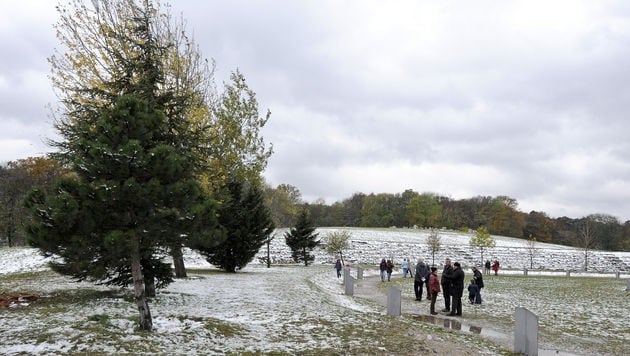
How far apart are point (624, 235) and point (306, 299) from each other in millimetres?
114262

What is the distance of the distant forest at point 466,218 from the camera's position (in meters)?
105

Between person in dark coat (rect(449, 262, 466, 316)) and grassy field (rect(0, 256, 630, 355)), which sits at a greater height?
person in dark coat (rect(449, 262, 466, 316))

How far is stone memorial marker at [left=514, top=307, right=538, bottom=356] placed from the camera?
940 cm

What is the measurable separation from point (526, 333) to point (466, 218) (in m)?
122

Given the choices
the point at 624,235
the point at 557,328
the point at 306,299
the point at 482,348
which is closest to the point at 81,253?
the point at 306,299

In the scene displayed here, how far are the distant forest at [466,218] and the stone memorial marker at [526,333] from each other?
297ft

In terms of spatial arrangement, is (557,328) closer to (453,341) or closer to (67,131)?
(453,341)

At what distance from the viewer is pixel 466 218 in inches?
4906

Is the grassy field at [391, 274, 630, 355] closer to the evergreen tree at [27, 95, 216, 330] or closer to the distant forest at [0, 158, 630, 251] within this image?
the evergreen tree at [27, 95, 216, 330]

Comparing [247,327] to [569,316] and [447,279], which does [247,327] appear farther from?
[569,316]

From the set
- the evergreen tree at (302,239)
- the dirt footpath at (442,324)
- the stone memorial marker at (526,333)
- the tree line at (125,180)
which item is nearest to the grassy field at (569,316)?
the dirt footpath at (442,324)

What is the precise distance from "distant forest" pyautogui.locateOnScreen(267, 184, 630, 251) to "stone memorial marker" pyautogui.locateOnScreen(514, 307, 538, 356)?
90.6 metres

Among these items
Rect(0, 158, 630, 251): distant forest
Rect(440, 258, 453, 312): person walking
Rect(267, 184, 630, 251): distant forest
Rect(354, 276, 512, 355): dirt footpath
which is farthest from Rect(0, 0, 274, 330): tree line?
Rect(267, 184, 630, 251): distant forest

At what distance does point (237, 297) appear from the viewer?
14.9 metres
